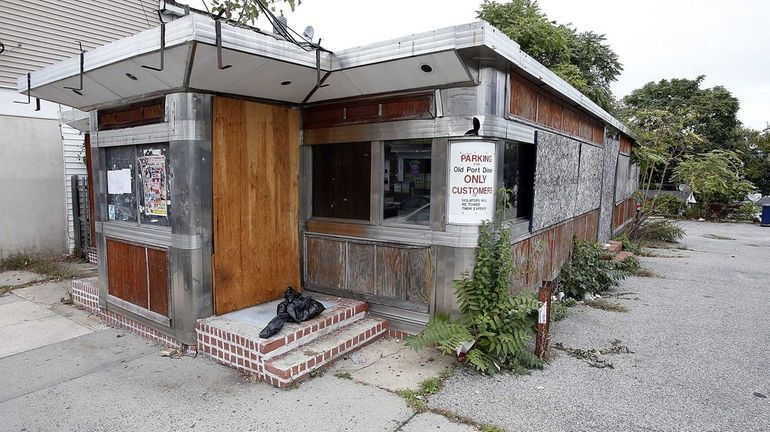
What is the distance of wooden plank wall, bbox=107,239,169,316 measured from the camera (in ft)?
15.1

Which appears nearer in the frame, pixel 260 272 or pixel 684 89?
pixel 260 272

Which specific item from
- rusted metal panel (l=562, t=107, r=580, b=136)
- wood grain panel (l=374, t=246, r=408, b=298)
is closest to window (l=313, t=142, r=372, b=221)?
wood grain panel (l=374, t=246, r=408, b=298)

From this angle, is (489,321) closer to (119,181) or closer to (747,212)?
(119,181)

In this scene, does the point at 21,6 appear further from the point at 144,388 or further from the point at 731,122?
the point at 731,122

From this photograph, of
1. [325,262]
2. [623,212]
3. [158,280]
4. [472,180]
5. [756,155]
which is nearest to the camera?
[472,180]

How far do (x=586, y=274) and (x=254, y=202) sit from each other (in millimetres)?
4900

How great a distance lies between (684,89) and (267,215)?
28885 millimetres

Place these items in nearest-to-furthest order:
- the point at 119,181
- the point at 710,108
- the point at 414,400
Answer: the point at 414,400, the point at 119,181, the point at 710,108

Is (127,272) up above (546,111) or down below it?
below

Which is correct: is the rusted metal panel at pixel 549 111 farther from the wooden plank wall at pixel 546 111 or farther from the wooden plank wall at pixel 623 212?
A: the wooden plank wall at pixel 623 212

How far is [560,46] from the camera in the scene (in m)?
17.3

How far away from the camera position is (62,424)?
3.15 m

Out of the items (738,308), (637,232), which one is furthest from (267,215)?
(637,232)

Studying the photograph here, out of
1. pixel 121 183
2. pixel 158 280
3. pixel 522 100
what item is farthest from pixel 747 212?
pixel 121 183
